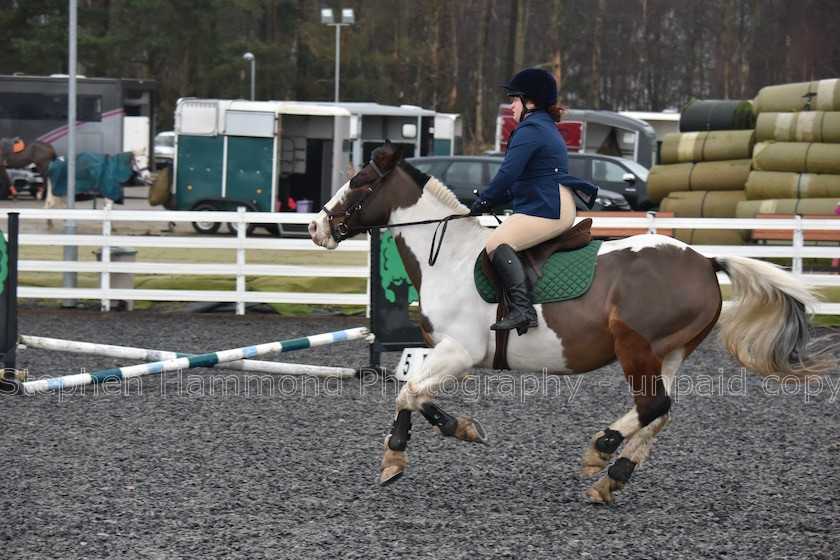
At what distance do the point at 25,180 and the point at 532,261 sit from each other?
96.2ft

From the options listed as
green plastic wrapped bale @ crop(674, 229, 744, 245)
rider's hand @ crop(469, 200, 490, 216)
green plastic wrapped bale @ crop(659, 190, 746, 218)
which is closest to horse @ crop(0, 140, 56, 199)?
green plastic wrapped bale @ crop(659, 190, 746, 218)

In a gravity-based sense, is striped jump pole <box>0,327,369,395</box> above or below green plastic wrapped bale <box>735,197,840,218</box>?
below

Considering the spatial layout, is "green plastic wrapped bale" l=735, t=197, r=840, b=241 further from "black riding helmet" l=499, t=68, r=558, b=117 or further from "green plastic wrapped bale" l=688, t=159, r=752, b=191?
"black riding helmet" l=499, t=68, r=558, b=117

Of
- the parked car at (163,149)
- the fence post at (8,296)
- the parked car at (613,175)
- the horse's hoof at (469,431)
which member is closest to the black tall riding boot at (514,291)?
the horse's hoof at (469,431)

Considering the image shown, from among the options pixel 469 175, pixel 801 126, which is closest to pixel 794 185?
pixel 801 126

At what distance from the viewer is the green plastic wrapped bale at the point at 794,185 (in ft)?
58.2

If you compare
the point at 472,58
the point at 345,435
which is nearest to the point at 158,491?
the point at 345,435

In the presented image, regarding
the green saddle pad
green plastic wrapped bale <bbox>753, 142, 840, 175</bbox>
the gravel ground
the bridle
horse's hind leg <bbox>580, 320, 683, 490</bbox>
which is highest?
green plastic wrapped bale <bbox>753, 142, 840, 175</bbox>

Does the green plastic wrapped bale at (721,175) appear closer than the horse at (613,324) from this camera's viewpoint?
No

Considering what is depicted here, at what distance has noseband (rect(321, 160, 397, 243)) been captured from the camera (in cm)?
635

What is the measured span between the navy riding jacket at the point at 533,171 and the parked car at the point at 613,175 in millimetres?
17256

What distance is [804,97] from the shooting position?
59.8 feet

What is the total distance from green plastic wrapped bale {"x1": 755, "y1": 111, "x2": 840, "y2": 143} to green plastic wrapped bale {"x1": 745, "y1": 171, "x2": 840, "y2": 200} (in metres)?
0.58

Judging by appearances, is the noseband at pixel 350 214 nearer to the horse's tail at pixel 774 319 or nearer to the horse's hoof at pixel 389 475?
the horse's hoof at pixel 389 475
